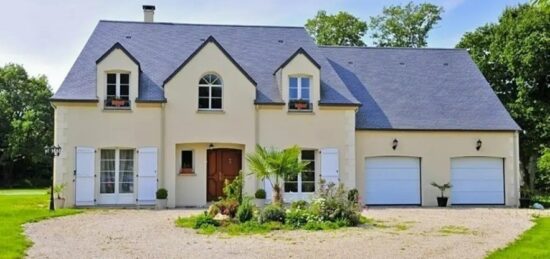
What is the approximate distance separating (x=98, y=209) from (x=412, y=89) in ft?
43.4

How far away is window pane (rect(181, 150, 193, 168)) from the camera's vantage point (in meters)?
22.4

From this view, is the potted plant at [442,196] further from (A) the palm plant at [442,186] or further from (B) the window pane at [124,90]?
(B) the window pane at [124,90]

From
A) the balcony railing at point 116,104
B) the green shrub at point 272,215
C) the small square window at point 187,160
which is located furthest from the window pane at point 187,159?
the green shrub at point 272,215

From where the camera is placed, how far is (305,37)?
2559 centimetres

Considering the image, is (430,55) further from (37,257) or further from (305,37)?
(37,257)

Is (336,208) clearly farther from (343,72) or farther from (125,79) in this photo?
(343,72)

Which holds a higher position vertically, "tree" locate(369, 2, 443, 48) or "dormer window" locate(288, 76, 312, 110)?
"tree" locate(369, 2, 443, 48)

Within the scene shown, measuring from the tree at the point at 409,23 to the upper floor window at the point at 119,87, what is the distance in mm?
25906

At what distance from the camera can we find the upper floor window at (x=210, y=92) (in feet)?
72.2

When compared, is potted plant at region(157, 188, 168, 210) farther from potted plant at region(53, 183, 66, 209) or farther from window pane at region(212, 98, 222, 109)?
window pane at region(212, 98, 222, 109)

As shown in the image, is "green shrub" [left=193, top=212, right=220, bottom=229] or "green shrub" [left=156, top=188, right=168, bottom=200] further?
"green shrub" [left=156, top=188, right=168, bottom=200]

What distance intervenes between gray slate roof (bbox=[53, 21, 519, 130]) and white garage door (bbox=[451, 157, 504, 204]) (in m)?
1.39

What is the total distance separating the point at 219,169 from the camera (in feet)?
74.1

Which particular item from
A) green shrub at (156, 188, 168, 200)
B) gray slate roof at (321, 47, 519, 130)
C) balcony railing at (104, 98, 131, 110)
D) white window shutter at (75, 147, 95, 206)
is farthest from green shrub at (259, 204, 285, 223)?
gray slate roof at (321, 47, 519, 130)
